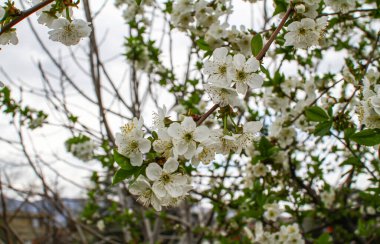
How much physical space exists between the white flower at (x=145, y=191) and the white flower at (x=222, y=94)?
1.16 feet

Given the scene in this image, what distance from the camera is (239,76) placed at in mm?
1215

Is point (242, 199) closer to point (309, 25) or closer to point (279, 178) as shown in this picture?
point (279, 178)

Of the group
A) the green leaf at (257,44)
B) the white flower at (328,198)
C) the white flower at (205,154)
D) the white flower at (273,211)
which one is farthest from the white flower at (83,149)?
the green leaf at (257,44)

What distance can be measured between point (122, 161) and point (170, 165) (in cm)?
15

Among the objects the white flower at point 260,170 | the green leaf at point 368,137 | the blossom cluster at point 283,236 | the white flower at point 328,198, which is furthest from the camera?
the white flower at point 328,198

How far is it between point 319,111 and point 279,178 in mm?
Result: 1225

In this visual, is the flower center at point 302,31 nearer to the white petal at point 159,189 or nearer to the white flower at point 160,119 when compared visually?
the white flower at point 160,119

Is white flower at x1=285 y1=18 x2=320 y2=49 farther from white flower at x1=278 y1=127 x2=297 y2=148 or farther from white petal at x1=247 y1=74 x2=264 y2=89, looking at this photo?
white flower at x1=278 y1=127 x2=297 y2=148

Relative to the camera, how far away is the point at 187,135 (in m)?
1.10

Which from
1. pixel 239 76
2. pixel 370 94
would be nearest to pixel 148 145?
pixel 239 76

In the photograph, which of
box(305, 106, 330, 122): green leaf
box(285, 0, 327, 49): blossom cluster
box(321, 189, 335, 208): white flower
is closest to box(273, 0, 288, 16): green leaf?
box(285, 0, 327, 49): blossom cluster

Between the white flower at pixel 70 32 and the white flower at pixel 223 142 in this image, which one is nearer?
the white flower at pixel 223 142

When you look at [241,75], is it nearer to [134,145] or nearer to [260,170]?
[134,145]

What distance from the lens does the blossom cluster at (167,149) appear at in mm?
1098
